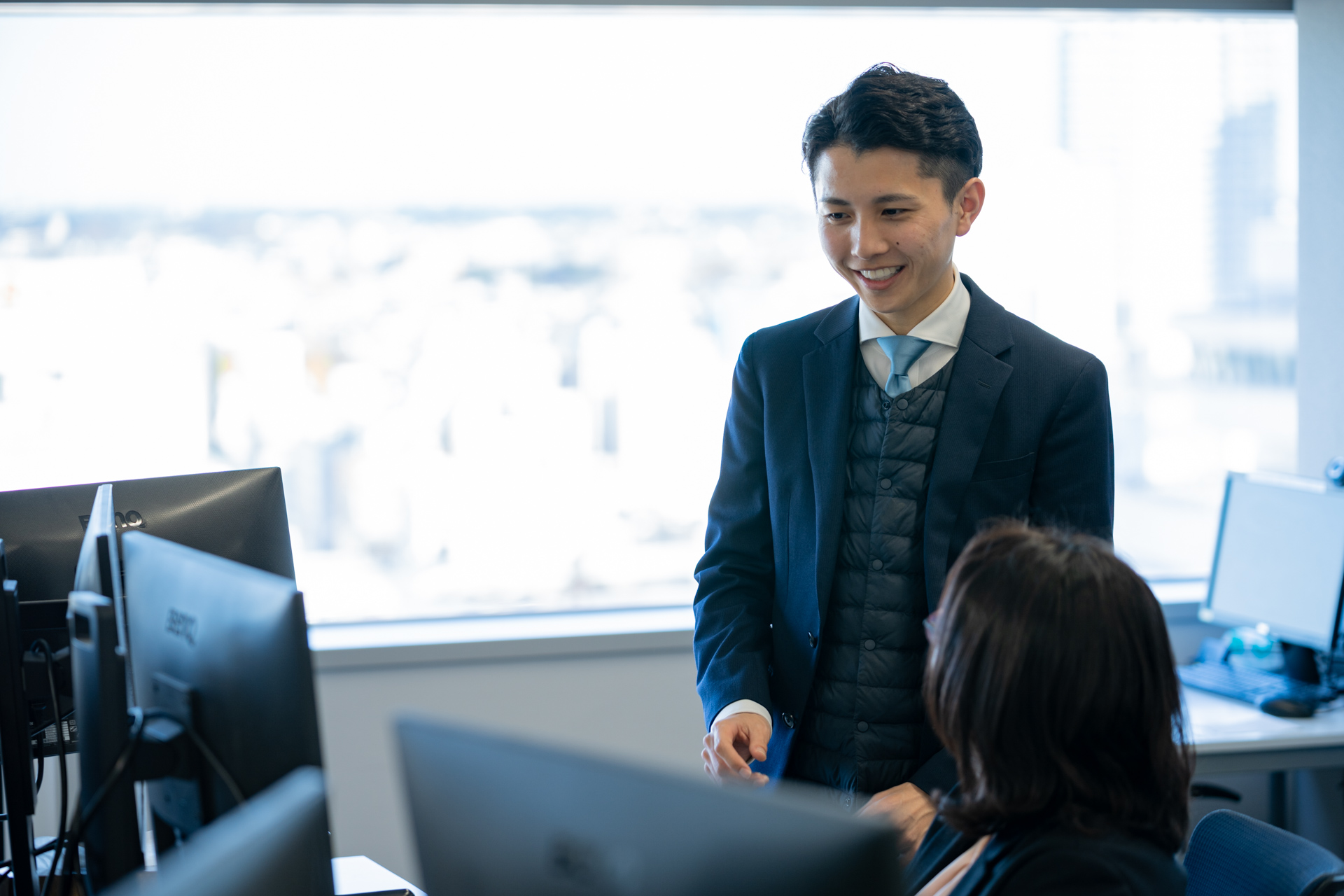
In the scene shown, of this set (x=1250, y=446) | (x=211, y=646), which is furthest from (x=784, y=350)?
(x=1250, y=446)

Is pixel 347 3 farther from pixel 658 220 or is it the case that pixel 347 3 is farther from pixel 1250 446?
pixel 1250 446

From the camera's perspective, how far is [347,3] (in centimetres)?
281

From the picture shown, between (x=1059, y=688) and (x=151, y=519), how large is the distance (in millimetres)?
1162

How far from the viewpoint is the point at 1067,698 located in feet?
3.19

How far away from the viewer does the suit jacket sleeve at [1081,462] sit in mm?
1510

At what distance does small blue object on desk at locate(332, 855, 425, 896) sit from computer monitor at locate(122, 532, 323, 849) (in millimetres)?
390

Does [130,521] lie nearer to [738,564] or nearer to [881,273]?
[738,564]

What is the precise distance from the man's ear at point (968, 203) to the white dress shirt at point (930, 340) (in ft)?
0.32

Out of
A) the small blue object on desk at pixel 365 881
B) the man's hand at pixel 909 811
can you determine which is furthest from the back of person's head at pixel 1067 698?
the small blue object on desk at pixel 365 881

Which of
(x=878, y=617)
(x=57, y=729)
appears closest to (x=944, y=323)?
(x=878, y=617)

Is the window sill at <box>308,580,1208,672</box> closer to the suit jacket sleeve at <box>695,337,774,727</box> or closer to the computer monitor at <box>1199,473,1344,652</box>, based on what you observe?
the computer monitor at <box>1199,473,1344,652</box>

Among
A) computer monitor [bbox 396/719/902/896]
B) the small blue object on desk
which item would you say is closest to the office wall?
the small blue object on desk

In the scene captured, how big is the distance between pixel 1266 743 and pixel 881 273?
155 centimetres

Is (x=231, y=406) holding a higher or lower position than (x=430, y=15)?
lower
